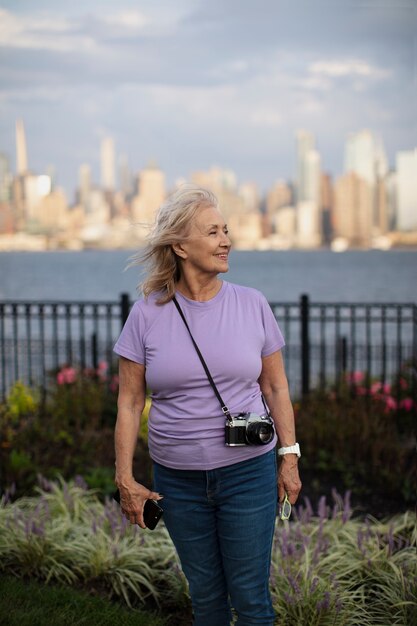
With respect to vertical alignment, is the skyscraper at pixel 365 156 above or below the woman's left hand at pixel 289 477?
above

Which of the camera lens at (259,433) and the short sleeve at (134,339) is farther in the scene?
the short sleeve at (134,339)

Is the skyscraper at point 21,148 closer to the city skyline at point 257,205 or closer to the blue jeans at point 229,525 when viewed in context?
the city skyline at point 257,205

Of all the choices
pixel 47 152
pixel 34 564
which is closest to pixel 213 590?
pixel 34 564

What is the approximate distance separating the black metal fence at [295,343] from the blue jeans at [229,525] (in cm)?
578

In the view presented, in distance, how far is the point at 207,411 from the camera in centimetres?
321

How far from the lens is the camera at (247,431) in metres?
3.13

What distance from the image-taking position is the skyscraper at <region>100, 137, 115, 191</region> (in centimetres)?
8313

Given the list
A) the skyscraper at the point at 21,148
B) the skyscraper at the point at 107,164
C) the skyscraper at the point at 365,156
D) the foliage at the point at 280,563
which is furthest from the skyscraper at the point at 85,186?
the foliage at the point at 280,563

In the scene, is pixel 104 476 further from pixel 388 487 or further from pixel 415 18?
pixel 415 18

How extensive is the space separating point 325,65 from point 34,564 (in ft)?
307

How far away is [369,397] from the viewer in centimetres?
880

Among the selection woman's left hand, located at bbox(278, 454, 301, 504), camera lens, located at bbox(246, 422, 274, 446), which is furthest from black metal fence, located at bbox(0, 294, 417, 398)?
camera lens, located at bbox(246, 422, 274, 446)

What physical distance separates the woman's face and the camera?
57cm

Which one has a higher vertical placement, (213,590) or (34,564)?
(213,590)
